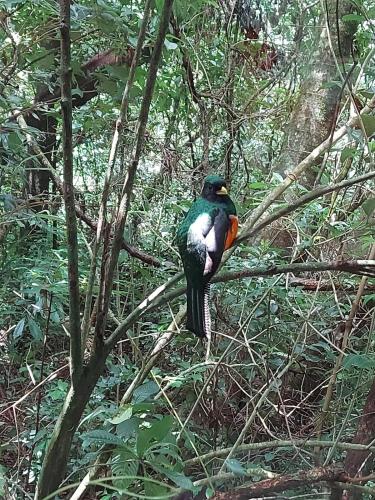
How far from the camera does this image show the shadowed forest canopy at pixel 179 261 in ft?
4.17

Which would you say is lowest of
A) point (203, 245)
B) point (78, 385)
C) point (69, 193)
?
point (78, 385)

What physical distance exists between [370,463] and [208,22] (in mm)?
2708

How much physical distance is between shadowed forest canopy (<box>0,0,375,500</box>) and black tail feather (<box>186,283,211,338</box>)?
0.06 metres

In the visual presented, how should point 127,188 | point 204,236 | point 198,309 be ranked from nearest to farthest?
point 127,188 < point 198,309 < point 204,236

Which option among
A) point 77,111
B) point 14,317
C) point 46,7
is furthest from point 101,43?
point 14,317

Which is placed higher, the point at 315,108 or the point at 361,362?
the point at 315,108

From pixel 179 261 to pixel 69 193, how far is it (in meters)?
1.50

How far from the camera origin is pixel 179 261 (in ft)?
8.48

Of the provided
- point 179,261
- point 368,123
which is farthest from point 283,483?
point 179,261

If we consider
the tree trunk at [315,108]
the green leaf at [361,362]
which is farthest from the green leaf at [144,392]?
the tree trunk at [315,108]

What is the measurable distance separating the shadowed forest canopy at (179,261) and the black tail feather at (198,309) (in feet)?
0.19

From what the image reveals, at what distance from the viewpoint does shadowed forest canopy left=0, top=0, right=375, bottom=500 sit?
1271mm

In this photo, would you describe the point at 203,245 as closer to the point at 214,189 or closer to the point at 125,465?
the point at 214,189

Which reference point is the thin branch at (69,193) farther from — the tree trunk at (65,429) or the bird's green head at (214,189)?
the bird's green head at (214,189)
